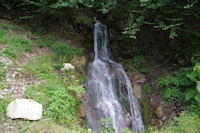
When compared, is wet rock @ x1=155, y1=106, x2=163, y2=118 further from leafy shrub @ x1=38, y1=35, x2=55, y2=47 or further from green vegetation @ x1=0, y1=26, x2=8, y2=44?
green vegetation @ x1=0, y1=26, x2=8, y2=44

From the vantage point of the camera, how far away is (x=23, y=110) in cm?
345

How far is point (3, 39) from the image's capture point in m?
5.90

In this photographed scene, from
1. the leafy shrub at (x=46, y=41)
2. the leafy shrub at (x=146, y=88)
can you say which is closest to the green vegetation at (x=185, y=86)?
the leafy shrub at (x=146, y=88)

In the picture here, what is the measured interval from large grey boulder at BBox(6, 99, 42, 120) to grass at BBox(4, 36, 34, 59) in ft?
9.05

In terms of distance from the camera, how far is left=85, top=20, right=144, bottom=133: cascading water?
19.1 feet

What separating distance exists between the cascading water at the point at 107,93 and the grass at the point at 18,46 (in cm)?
303

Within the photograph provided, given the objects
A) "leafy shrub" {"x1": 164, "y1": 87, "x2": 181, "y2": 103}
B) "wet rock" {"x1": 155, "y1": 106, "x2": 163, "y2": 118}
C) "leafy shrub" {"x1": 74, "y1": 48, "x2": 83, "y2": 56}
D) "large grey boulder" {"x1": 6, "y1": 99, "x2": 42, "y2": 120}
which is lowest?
"wet rock" {"x1": 155, "y1": 106, "x2": 163, "y2": 118}

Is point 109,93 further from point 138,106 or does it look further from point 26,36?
point 26,36

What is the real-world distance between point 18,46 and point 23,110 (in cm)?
362

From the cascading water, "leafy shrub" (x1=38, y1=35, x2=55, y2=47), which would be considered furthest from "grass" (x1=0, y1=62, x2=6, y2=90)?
the cascading water

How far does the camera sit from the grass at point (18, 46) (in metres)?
5.54

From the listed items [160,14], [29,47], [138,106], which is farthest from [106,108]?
[160,14]

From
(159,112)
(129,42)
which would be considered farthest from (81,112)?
(129,42)

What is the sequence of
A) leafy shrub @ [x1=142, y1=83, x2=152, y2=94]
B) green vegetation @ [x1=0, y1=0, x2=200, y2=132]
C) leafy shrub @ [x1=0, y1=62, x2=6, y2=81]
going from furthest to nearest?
leafy shrub @ [x1=142, y1=83, x2=152, y2=94] → green vegetation @ [x1=0, y1=0, x2=200, y2=132] → leafy shrub @ [x1=0, y1=62, x2=6, y2=81]
